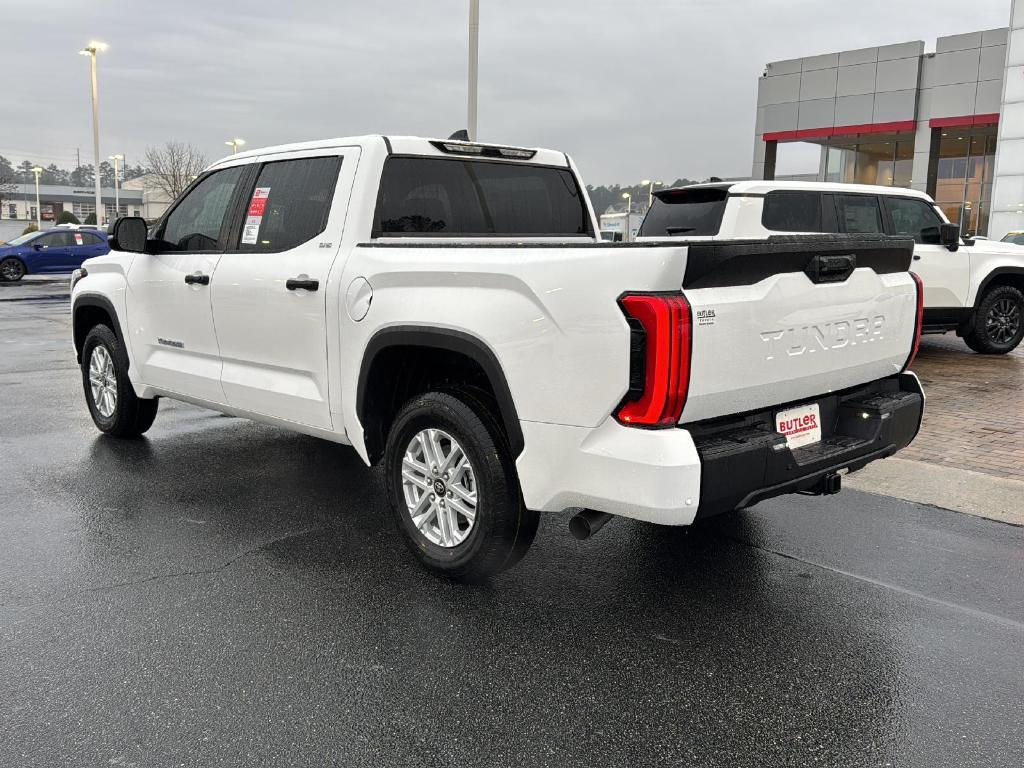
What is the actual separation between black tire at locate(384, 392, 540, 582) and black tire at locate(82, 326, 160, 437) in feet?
11.0

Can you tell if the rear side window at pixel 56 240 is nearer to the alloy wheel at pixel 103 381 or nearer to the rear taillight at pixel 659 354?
the alloy wheel at pixel 103 381

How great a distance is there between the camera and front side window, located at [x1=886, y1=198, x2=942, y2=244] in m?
10.6

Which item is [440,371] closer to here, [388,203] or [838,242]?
[388,203]

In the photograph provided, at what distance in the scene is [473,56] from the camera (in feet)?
48.4

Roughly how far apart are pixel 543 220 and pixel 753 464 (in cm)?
262

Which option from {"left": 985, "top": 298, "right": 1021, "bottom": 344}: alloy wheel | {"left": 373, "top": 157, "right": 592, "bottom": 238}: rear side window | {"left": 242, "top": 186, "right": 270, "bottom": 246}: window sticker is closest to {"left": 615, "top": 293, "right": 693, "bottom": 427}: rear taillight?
{"left": 373, "top": 157, "right": 592, "bottom": 238}: rear side window

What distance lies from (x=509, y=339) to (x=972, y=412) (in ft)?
20.6

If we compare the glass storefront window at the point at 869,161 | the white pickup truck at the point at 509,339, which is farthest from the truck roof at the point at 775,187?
the glass storefront window at the point at 869,161

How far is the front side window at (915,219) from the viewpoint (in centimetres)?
1064

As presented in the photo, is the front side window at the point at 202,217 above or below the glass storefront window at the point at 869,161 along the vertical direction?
below

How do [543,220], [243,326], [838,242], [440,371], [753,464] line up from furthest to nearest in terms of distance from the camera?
[543,220]
[243,326]
[440,371]
[838,242]
[753,464]

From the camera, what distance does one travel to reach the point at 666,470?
3.14 m

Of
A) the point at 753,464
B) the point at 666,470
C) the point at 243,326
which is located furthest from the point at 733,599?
the point at 243,326

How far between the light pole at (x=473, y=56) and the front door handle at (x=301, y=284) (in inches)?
413
